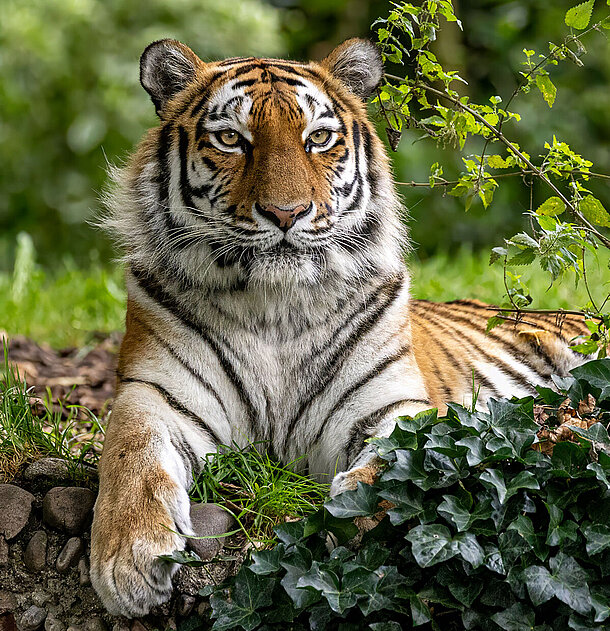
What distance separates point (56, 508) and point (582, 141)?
8097 mm

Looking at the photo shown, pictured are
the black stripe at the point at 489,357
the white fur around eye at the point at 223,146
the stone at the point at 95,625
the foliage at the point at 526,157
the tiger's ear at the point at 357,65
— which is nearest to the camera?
the stone at the point at 95,625

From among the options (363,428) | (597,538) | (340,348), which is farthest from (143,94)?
(597,538)

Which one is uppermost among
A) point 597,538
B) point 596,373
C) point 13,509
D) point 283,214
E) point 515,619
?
point 283,214

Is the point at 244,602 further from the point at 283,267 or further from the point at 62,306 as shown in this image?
the point at 62,306

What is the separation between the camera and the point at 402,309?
131 inches

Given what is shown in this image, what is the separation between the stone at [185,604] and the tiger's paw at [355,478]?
50 centimetres

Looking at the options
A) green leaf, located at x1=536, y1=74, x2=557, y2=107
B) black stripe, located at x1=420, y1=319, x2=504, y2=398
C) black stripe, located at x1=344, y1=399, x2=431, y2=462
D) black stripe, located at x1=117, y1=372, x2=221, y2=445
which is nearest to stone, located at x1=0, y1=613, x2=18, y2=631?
black stripe, located at x1=117, y1=372, x2=221, y2=445

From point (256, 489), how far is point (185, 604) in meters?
0.46

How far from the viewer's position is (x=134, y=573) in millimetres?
2434

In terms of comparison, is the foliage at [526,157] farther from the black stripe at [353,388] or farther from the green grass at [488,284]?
the green grass at [488,284]

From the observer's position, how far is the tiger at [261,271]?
2937mm

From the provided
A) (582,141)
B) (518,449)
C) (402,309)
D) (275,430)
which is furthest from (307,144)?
(582,141)

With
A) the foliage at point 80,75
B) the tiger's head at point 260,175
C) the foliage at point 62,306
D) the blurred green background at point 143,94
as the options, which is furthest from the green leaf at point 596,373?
the foliage at point 80,75

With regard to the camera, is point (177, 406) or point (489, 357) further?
point (489, 357)
